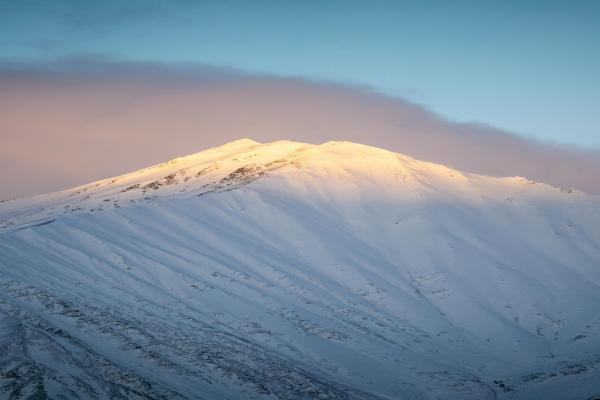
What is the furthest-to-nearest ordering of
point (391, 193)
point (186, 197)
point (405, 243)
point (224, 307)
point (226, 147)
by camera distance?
point (226, 147) → point (391, 193) → point (186, 197) → point (405, 243) → point (224, 307)

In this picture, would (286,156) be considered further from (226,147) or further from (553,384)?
(553,384)

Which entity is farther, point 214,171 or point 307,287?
point 214,171

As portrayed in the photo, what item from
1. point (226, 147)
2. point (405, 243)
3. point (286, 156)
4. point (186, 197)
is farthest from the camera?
point (226, 147)

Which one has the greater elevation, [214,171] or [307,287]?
[214,171]

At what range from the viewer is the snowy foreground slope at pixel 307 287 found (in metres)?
41.7

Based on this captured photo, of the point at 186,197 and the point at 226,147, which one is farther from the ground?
the point at 226,147

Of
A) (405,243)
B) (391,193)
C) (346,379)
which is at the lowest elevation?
(346,379)

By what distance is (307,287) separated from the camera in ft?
213

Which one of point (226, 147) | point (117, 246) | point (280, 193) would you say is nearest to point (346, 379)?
point (117, 246)

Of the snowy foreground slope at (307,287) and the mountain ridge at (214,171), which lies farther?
the mountain ridge at (214,171)

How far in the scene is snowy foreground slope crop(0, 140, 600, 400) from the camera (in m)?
41.7

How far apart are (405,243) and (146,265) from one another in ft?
112

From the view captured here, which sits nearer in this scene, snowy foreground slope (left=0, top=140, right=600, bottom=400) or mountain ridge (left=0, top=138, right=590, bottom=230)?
snowy foreground slope (left=0, top=140, right=600, bottom=400)

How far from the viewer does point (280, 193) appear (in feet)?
298
